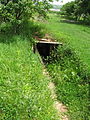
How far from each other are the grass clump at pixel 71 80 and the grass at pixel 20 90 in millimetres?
896

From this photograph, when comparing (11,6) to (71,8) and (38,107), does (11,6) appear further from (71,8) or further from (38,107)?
(71,8)

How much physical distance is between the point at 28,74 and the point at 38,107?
1.96 meters

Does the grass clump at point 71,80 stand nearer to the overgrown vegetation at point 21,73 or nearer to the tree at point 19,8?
the overgrown vegetation at point 21,73

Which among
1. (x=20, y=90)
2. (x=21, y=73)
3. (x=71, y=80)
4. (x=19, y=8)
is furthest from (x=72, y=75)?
(x=19, y=8)

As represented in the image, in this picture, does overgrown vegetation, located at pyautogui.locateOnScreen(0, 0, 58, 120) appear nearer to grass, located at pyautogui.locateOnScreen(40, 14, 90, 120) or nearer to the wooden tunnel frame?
the wooden tunnel frame

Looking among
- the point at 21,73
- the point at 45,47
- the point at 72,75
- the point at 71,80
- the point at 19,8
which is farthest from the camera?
the point at 45,47

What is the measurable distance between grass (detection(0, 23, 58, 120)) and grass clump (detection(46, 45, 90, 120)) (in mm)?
896

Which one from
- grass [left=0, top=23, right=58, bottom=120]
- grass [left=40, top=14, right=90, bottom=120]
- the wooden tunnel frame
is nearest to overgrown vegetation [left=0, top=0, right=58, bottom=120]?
grass [left=0, top=23, right=58, bottom=120]

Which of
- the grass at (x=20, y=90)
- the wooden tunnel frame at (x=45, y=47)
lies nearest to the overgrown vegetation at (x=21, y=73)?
the grass at (x=20, y=90)

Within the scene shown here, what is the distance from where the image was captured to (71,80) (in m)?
8.29

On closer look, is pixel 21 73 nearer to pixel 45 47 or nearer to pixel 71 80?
pixel 71 80

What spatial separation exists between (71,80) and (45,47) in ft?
12.7

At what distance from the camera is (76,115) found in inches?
252

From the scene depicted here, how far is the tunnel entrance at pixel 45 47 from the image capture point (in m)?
11.3
